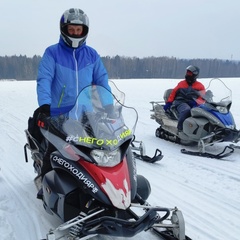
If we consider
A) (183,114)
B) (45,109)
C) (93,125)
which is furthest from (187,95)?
(93,125)

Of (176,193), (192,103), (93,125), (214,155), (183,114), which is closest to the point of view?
(93,125)

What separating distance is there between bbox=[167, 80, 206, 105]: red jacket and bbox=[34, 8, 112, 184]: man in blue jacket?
3712 millimetres

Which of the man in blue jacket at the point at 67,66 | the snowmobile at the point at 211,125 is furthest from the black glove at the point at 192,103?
the man in blue jacket at the point at 67,66

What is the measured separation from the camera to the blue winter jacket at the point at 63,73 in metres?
3.49

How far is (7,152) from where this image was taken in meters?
6.27

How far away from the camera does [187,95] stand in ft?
23.9

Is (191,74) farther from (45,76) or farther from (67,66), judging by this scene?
(45,76)

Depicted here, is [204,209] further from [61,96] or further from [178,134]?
[178,134]

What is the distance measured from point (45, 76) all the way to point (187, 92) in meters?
4.40

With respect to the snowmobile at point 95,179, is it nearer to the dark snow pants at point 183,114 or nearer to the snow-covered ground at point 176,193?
the snow-covered ground at point 176,193

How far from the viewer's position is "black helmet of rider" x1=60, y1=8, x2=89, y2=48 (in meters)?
3.43

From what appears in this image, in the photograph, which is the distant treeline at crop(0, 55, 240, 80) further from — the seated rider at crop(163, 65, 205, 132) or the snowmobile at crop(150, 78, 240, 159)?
the snowmobile at crop(150, 78, 240, 159)

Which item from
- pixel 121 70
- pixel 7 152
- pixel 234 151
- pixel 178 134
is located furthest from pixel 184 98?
pixel 121 70

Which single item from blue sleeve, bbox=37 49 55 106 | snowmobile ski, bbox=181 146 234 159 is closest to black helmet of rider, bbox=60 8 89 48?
blue sleeve, bbox=37 49 55 106
